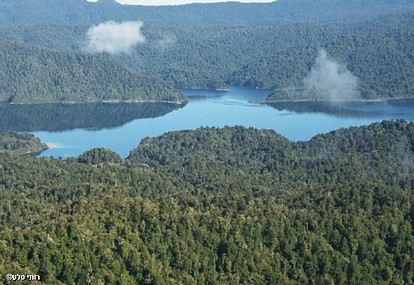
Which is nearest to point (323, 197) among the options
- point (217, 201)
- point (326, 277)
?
point (217, 201)

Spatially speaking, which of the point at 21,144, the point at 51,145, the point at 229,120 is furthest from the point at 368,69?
the point at 21,144

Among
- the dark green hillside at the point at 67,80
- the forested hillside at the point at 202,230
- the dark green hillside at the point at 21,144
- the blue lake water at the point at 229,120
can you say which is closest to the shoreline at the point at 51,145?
the blue lake water at the point at 229,120

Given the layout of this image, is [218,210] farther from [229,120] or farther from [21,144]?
[229,120]

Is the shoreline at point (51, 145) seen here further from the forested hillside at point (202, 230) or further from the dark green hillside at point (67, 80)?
the dark green hillside at point (67, 80)

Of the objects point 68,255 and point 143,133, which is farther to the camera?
point 143,133

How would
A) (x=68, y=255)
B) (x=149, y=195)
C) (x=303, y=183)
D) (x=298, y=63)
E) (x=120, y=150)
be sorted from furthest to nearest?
(x=298, y=63) < (x=120, y=150) < (x=303, y=183) < (x=149, y=195) < (x=68, y=255)

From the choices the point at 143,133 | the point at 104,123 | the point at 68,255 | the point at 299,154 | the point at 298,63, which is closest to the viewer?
the point at 68,255

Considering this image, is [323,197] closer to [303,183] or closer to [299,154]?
[303,183]
